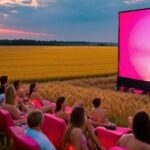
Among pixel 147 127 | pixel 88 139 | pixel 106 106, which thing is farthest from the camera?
pixel 106 106

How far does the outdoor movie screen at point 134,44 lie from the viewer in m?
15.6

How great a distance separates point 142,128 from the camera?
4.51 metres

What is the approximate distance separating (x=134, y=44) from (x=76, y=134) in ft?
37.4

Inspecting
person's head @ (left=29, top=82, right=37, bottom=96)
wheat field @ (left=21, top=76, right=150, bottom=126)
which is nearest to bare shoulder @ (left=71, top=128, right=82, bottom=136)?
person's head @ (left=29, top=82, right=37, bottom=96)

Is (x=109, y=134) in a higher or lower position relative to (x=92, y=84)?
higher

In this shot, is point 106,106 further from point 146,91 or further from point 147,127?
point 147,127

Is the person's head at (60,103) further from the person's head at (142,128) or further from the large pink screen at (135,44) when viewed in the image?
the large pink screen at (135,44)

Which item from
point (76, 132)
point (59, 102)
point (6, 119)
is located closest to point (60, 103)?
point (59, 102)

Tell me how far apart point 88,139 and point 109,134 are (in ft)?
2.47

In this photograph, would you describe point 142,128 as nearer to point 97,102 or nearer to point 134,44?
point 97,102

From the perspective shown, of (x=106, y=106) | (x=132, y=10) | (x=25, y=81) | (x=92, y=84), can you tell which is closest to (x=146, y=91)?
(x=132, y=10)

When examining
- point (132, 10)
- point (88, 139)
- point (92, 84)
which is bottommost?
point (92, 84)

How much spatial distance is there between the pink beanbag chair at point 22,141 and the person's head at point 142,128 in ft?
3.73

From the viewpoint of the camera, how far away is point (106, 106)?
40.0ft
